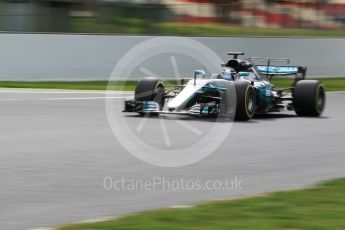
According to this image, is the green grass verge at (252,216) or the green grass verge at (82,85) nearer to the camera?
the green grass verge at (252,216)

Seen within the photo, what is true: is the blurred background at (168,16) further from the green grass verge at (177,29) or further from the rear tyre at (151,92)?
the rear tyre at (151,92)

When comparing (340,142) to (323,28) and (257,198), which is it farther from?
(323,28)

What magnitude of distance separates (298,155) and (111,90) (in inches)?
523

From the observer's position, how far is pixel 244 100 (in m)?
14.6

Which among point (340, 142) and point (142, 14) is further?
point (142, 14)

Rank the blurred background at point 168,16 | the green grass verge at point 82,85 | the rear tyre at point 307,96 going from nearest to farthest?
the rear tyre at point 307,96
the green grass verge at point 82,85
the blurred background at point 168,16

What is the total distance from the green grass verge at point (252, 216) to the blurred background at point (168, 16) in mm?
20389

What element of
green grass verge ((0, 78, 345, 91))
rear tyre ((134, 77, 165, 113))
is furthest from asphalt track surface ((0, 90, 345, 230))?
green grass verge ((0, 78, 345, 91))

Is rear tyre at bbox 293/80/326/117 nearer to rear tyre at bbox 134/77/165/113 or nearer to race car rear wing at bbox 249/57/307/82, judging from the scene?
race car rear wing at bbox 249/57/307/82

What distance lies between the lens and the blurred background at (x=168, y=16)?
2794 cm

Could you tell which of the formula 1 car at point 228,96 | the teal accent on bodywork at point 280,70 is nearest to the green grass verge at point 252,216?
the formula 1 car at point 228,96

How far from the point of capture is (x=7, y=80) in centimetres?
2550

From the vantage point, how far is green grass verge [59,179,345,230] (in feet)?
21.0

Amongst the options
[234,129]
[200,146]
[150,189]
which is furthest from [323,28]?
[150,189]
